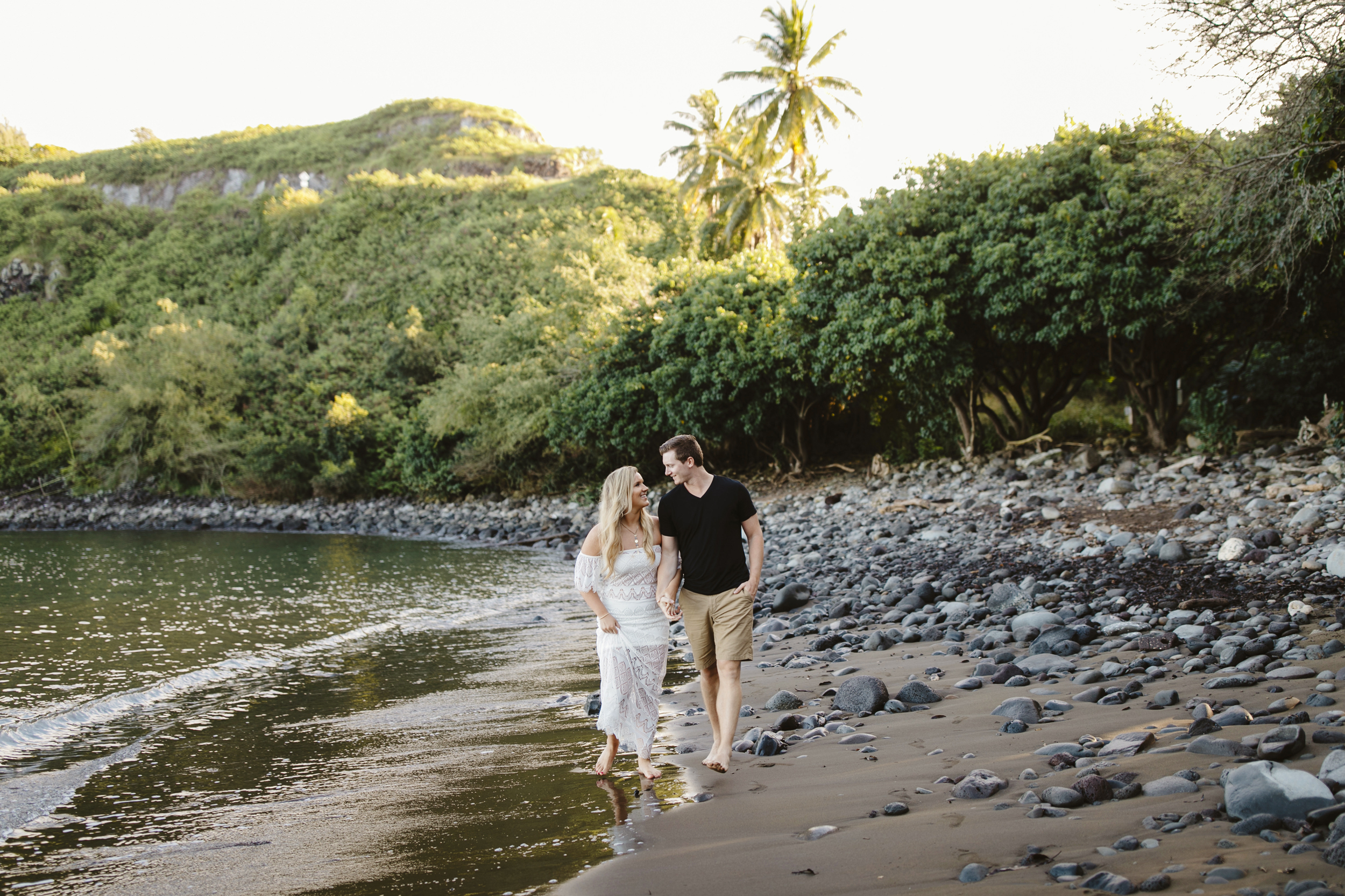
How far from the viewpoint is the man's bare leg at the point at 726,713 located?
17.1 feet

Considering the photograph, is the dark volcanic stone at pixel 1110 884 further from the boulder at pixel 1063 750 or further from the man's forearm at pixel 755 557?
the man's forearm at pixel 755 557

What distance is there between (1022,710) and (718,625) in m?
1.85

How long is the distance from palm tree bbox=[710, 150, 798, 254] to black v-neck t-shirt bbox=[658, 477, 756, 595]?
29.0 meters

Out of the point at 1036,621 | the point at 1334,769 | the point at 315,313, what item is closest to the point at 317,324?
the point at 315,313

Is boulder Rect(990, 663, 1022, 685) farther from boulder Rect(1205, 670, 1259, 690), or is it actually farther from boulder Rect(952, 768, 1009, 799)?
boulder Rect(952, 768, 1009, 799)

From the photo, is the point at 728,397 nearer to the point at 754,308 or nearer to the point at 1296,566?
the point at 754,308

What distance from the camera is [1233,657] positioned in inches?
228

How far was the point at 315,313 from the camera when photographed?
56.6 meters

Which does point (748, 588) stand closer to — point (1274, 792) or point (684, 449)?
point (684, 449)

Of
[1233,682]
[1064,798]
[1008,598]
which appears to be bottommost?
[1008,598]

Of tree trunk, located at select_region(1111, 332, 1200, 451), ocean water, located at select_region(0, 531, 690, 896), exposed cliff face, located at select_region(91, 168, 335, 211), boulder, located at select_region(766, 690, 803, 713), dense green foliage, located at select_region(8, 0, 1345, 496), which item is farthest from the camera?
exposed cliff face, located at select_region(91, 168, 335, 211)

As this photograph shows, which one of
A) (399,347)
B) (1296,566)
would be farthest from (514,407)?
(1296,566)

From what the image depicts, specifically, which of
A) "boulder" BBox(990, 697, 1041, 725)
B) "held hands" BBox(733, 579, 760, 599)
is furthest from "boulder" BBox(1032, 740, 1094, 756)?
"held hands" BBox(733, 579, 760, 599)

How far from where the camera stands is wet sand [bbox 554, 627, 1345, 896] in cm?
319
